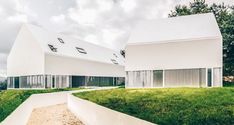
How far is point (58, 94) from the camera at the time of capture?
33.5 m

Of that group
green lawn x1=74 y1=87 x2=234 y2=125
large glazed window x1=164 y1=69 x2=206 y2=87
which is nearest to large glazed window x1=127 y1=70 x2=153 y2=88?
large glazed window x1=164 y1=69 x2=206 y2=87

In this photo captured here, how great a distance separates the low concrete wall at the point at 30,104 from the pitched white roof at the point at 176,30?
381 inches

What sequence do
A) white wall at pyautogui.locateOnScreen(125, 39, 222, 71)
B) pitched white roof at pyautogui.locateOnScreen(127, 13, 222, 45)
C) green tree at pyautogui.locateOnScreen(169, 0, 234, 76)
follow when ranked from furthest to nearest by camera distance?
green tree at pyautogui.locateOnScreen(169, 0, 234, 76) < pitched white roof at pyautogui.locateOnScreen(127, 13, 222, 45) < white wall at pyautogui.locateOnScreen(125, 39, 222, 71)

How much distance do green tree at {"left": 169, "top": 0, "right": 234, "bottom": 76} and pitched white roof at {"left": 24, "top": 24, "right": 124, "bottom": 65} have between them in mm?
A: 14205

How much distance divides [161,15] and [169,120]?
41687 mm

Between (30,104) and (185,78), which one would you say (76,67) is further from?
(30,104)

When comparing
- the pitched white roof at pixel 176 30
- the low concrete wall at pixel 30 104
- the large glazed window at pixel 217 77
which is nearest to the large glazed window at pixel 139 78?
the pitched white roof at pixel 176 30

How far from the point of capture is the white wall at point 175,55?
108 ft

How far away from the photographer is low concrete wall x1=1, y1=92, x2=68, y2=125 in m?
23.1

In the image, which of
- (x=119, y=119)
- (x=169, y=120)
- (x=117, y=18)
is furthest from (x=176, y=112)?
(x=117, y=18)

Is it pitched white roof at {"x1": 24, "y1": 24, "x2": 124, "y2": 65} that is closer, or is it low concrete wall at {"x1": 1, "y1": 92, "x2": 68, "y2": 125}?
low concrete wall at {"x1": 1, "y1": 92, "x2": 68, "y2": 125}

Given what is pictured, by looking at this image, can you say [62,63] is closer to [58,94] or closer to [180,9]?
[58,94]

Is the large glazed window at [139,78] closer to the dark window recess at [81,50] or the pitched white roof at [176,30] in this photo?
the pitched white roof at [176,30]

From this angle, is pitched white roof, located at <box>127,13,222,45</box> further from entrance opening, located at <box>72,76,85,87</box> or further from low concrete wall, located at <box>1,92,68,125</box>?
entrance opening, located at <box>72,76,85,87</box>
